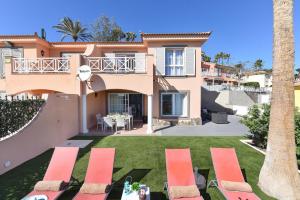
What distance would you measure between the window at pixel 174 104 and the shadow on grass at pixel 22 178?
9.12m

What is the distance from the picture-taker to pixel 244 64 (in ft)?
233

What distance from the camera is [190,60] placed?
15.5m

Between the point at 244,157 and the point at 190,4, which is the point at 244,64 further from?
the point at 244,157

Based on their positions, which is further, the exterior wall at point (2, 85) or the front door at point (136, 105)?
the front door at point (136, 105)

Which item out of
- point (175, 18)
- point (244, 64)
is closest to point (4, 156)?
point (175, 18)

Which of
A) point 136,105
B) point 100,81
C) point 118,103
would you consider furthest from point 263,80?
point 100,81

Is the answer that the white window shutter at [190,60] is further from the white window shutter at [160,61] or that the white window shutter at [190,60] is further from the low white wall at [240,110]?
the low white wall at [240,110]

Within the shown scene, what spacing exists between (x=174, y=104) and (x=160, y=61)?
152 inches

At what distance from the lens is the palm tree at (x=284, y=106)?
17.2ft

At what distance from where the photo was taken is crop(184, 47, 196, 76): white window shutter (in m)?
15.5

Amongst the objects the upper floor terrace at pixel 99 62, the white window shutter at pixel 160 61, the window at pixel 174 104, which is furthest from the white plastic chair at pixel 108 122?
the white window shutter at pixel 160 61

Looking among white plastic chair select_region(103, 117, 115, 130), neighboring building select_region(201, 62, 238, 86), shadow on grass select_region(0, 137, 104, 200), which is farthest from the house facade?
neighboring building select_region(201, 62, 238, 86)

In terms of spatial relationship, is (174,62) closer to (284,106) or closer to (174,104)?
(174,104)

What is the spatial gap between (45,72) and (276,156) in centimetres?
1366
